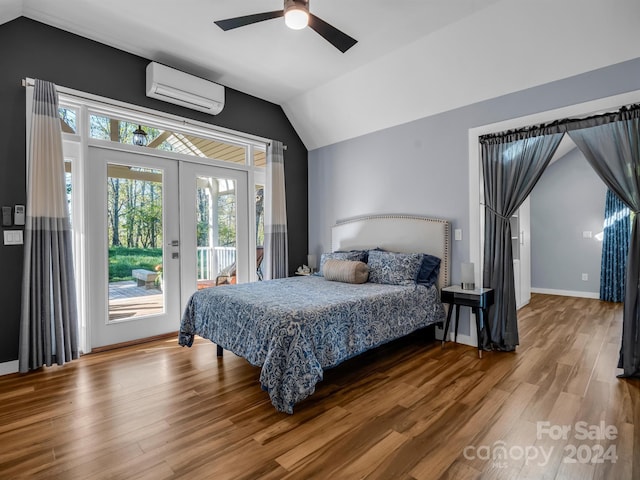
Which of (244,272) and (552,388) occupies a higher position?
(244,272)

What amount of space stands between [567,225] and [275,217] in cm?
521

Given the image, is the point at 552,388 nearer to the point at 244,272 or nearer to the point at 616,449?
the point at 616,449

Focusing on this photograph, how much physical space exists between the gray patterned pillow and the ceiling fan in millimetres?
2043

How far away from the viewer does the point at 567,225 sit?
6020mm

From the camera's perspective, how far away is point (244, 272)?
4.64 meters

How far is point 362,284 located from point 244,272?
186 cm

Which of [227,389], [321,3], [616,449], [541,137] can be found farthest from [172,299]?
[541,137]

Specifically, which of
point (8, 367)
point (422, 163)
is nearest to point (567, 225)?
point (422, 163)

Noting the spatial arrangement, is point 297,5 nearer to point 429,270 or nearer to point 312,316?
point 312,316

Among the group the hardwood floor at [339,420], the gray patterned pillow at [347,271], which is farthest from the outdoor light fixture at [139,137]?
the gray patterned pillow at [347,271]

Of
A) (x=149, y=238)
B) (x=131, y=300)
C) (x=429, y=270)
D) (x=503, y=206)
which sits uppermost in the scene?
(x=503, y=206)

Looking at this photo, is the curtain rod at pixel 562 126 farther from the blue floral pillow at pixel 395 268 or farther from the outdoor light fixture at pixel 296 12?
the outdoor light fixture at pixel 296 12

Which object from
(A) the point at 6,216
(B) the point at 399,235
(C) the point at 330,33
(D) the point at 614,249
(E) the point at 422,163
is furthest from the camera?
(D) the point at 614,249

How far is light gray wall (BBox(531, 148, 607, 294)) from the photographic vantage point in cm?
573
